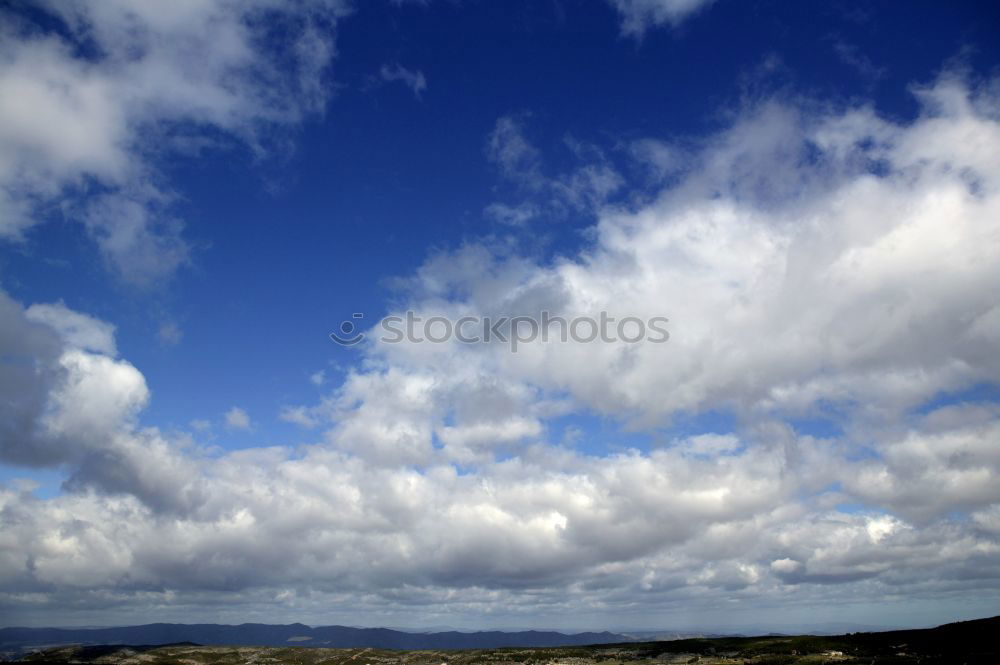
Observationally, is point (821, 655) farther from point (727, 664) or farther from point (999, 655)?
point (999, 655)

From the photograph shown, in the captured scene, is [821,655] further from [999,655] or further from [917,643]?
[999,655]

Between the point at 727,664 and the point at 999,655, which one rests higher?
the point at 999,655

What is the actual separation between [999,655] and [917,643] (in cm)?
5489

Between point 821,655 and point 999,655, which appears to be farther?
point 821,655

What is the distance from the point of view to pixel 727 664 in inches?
7751

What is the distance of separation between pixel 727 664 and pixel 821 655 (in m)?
31.9

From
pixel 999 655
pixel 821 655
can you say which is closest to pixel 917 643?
pixel 821 655

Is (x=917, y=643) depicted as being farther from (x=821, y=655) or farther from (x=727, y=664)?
(x=727, y=664)

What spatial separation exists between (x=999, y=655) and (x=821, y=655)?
5832 cm

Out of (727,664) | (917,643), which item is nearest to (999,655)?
(917,643)

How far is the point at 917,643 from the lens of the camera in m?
198

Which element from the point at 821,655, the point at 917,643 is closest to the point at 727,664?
the point at 821,655

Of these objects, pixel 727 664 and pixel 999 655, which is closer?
pixel 999 655

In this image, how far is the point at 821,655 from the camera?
198250 mm
